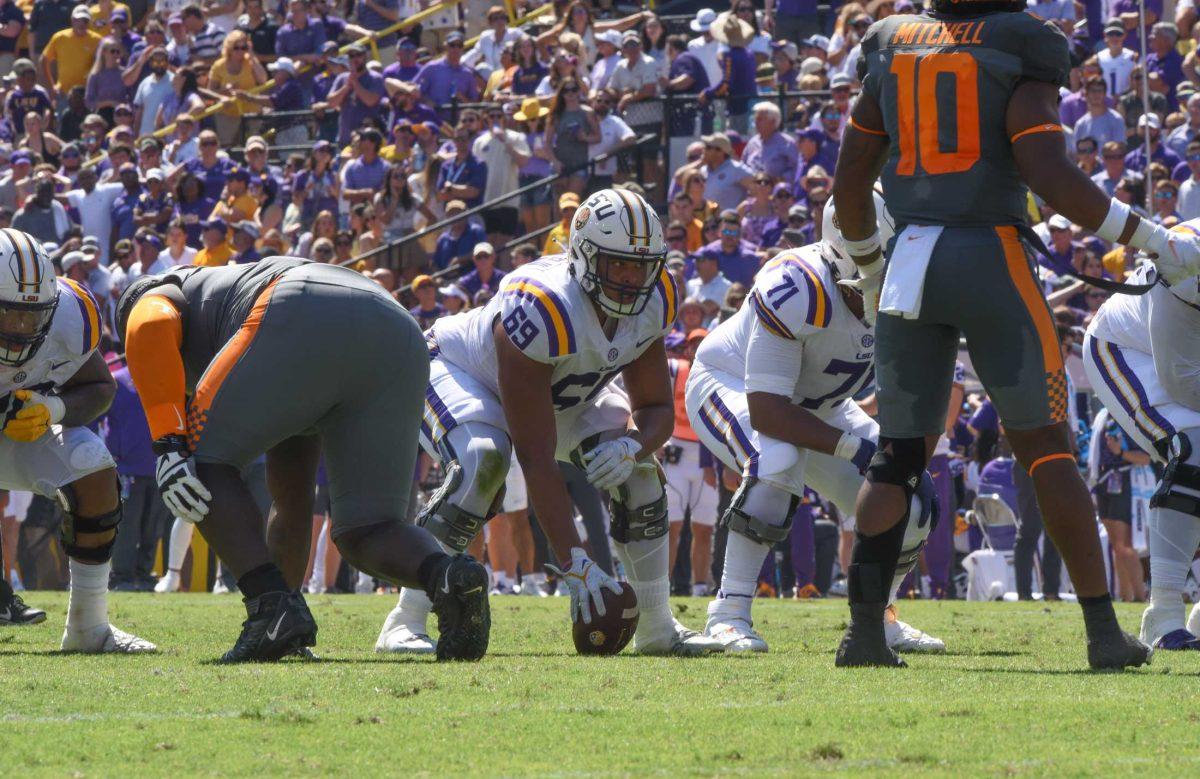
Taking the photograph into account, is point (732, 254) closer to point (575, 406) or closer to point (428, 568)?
point (575, 406)

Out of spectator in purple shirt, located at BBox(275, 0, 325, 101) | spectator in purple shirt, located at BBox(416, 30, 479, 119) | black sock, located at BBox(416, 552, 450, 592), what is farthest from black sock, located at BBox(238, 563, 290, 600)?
spectator in purple shirt, located at BBox(275, 0, 325, 101)

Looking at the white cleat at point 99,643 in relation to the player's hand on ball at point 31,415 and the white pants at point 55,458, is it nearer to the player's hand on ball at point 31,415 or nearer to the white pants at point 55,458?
the white pants at point 55,458

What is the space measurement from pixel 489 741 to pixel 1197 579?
322 inches

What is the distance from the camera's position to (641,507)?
7.32 metres

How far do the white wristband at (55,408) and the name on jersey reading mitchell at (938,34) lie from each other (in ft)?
11.0

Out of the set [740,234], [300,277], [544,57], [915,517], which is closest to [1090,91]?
[740,234]

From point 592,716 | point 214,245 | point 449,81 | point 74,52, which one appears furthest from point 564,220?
point 592,716

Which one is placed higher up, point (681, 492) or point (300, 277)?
point (300, 277)

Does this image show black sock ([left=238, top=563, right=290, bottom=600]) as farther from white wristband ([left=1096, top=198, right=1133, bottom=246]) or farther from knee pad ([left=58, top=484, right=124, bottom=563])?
white wristband ([left=1096, top=198, right=1133, bottom=246])

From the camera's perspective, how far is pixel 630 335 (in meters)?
7.15

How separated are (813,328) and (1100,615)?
1.97 metres

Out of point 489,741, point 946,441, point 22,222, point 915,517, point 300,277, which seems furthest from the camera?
point 22,222

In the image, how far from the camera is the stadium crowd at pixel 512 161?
1384 centimetres

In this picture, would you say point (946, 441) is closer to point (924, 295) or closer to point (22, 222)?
point (924, 295)
